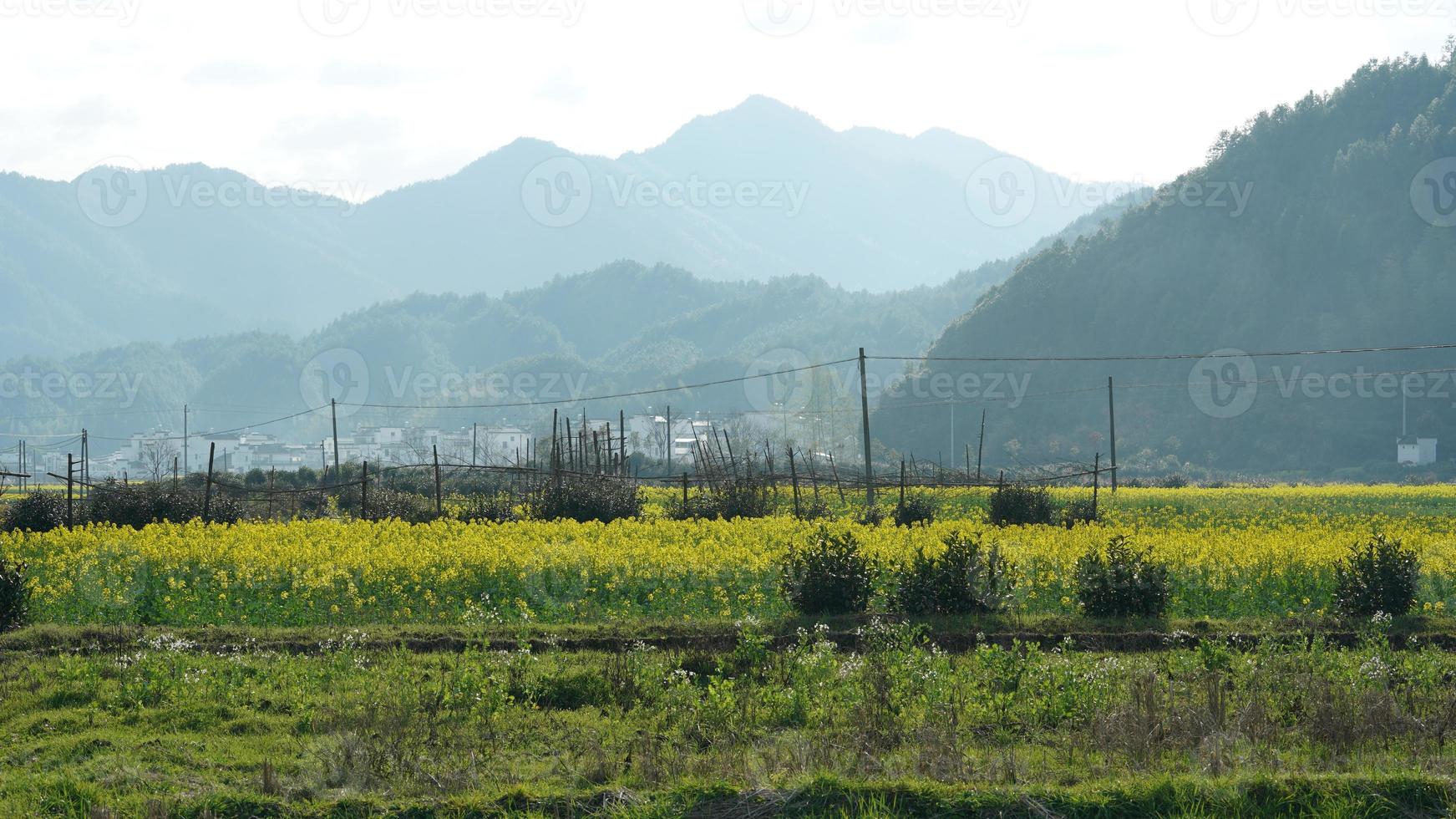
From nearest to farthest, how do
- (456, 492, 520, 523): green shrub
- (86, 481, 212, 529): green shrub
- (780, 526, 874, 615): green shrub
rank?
(780, 526, 874, 615): green shrub, (456, 492, 520, 523): green shrub, (86, 481, 212, 529): green shrub

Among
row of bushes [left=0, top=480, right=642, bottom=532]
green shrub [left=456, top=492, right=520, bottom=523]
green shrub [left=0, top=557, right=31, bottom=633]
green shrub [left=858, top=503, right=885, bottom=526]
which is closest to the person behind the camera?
green shrub [left=0, top=557, right=31, bottom=633]

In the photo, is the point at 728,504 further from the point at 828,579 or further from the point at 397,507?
the point at 828,579

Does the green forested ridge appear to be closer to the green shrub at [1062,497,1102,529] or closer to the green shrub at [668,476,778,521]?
the green shrub at [1062,497,1102,529]

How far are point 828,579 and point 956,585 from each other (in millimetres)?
1516

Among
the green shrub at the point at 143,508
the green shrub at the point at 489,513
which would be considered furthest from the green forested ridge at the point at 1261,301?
the green shrub at the point at 143,508

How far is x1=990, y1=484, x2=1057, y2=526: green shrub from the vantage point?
26594 mm

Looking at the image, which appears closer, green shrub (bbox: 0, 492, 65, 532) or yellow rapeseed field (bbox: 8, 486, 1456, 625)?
yellow rapeseed field (bbox: 8, 486, 1456, 625)

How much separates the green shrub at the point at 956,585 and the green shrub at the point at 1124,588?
0.97 meters

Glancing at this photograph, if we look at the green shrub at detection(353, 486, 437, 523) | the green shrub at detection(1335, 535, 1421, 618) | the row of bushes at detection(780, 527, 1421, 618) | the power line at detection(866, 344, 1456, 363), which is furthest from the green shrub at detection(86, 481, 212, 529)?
the power line at detection(866, 344, 1456, 363)

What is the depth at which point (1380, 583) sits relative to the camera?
14.8 meters

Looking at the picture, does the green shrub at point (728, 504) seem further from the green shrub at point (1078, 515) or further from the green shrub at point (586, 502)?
the green shrub at point (1078, 515)

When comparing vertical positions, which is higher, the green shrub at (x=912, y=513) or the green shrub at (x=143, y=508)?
the green shrub at (x=143, y=508)

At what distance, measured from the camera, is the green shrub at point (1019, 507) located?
1047 inches

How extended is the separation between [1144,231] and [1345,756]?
374 feet
